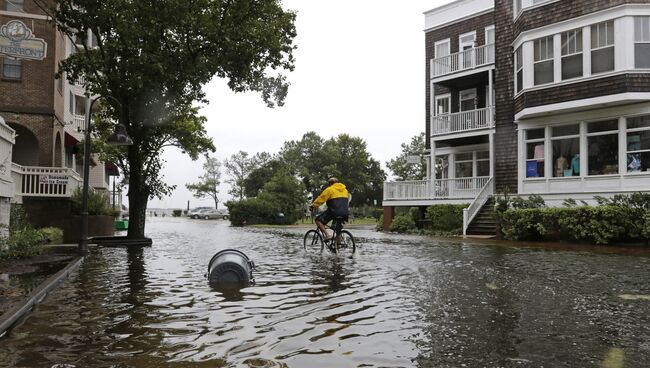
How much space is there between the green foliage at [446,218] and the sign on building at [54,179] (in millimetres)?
16137

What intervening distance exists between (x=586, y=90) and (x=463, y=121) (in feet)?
27.6

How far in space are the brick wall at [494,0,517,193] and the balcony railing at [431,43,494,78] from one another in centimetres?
207

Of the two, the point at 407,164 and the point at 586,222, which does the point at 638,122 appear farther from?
the point at 407,164

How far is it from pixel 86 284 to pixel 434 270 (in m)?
6.29

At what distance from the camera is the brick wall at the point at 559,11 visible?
20.4 metres

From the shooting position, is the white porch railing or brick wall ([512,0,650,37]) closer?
brick wall ([512,0,650,37])

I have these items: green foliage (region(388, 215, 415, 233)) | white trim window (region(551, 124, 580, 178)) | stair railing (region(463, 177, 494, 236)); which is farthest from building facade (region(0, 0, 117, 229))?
white trim window (region(551, 124, 580, 178))

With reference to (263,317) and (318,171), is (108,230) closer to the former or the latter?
(263,317)

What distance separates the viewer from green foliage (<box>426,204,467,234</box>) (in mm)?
25109

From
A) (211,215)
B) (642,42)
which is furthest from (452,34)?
(211,215)

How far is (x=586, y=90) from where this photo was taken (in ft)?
68.0

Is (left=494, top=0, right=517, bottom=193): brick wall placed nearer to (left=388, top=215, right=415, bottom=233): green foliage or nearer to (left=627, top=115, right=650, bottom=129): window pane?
(left=388, top=215, right=415, bottom=233): green foliage

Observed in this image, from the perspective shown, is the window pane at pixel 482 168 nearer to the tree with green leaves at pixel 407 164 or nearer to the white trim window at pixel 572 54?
the white trim window at pixel 572 54

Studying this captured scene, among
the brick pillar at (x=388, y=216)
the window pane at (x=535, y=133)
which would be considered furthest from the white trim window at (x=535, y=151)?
the brick pillar at (x=388, y=216)
